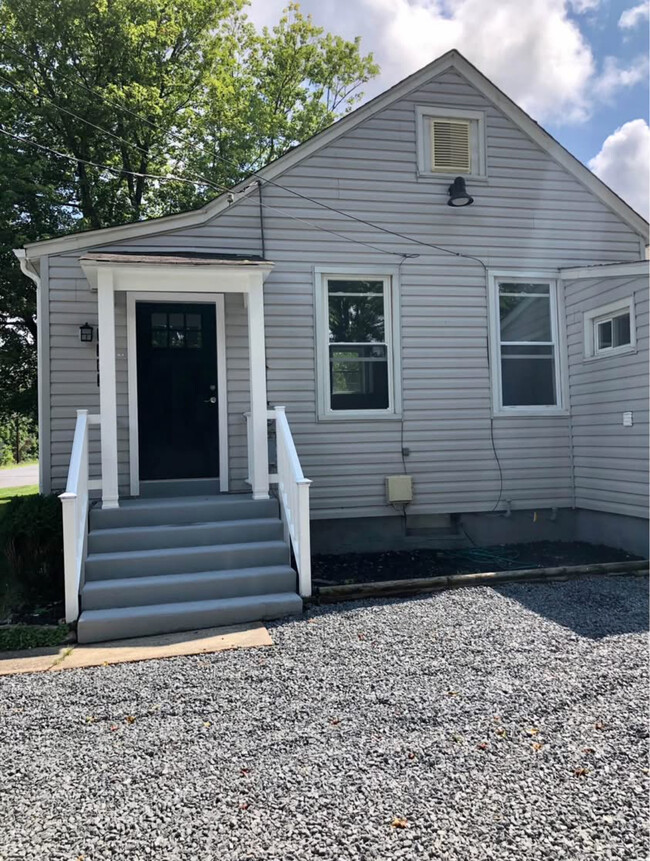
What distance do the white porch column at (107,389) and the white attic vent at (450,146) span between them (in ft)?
14.3

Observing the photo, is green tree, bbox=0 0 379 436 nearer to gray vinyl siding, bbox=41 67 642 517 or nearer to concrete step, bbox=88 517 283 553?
gray vinyl siding, bbox=41 67 642 517

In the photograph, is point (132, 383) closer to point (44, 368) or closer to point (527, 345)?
point (44, 368)

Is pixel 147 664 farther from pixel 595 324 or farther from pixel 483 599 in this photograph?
pixel 595 324

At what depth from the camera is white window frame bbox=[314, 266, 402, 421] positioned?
6.79 metres

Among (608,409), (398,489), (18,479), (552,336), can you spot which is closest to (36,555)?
(398,489)

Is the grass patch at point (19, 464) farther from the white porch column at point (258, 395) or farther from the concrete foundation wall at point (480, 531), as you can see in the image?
the white porch column at point (258, 395)

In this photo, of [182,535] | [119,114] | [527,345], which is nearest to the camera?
[182,535]

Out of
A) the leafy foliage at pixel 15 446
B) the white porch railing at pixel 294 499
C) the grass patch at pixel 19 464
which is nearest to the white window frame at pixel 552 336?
the white porch railing at pixel 294 499

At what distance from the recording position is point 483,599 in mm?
5016

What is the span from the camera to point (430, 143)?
23.5 feet

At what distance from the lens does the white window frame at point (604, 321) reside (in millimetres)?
6348

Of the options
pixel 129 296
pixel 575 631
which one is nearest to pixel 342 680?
pixel 575 631

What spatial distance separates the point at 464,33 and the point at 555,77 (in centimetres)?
143

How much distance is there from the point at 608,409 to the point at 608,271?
1.64 metres
